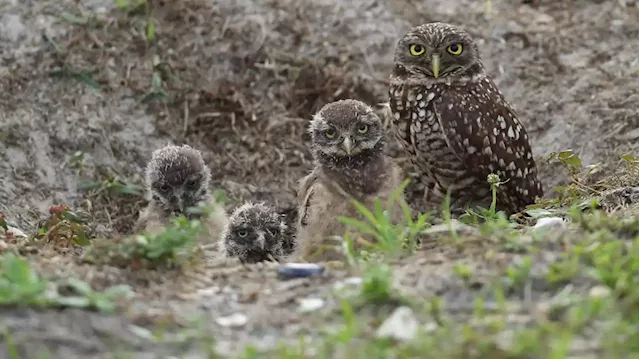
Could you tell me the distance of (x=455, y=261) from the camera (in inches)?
161

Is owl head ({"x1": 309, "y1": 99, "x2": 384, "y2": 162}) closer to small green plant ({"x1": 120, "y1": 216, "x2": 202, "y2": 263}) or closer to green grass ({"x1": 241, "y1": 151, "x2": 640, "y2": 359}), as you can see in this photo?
green grass ({"x1": 241, "y1": 151, "x2": 640, "y2": 359})

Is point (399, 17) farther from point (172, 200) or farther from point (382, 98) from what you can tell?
point (172, 200)

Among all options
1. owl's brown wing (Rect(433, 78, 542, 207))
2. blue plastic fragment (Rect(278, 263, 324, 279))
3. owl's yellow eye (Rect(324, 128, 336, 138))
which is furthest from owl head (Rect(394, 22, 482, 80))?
blue plastic fragment (Rect(278, 263, 324, 279))

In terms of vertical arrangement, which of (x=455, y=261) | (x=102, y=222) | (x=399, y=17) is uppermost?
(x=399, y=17)

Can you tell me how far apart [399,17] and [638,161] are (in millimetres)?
2867

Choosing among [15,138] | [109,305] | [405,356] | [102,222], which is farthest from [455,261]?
[15,138]

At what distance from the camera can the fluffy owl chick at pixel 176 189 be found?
21.5ft

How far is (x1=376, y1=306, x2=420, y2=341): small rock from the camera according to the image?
3387mm

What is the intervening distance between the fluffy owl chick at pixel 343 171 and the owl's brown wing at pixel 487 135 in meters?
Answer: 0.61

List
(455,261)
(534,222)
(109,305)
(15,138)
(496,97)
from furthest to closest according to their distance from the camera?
(15,138) < (496,97) < (534,222) < (455,261) < (109,305)

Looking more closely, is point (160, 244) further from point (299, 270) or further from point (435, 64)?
point (435, 64)

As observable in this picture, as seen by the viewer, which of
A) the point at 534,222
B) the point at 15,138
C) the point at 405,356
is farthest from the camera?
the point at 15,138

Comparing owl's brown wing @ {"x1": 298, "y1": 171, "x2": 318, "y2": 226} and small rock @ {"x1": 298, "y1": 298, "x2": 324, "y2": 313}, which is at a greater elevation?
small rock @ {"x1": 298, "y1": 298, "x2": 324, "y2": 313}

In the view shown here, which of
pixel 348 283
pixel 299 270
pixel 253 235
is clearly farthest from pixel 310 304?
pixel 253 235
